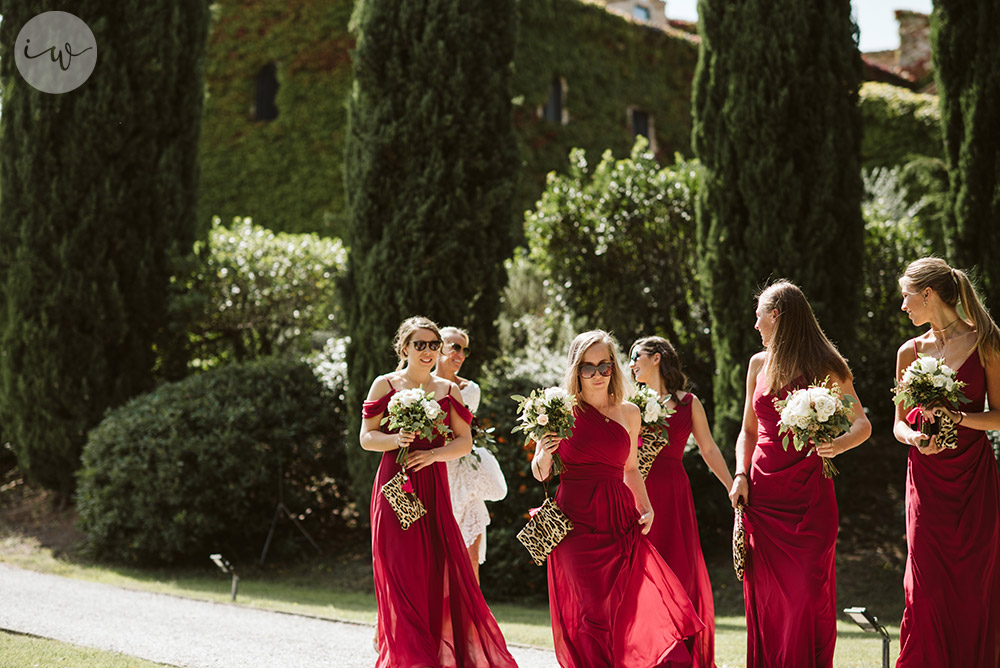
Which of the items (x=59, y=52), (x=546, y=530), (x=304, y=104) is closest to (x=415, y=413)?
(x=546, y=530)

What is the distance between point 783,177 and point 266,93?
15.4m

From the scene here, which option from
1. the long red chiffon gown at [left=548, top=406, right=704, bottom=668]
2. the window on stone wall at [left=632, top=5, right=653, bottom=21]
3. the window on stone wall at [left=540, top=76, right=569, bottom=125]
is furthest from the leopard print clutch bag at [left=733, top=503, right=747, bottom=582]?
the window on stone wall at [left=632, top=5, right=653, bottom=21]

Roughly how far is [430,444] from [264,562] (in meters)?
7.07

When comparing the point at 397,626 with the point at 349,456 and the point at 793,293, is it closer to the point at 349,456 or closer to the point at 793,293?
the point at 793,293

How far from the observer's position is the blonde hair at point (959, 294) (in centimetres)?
512

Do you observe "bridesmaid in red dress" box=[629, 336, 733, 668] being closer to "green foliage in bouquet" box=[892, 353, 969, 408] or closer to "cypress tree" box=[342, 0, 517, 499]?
"green foliage in bouquet" box=[892, 353, 969, 408]

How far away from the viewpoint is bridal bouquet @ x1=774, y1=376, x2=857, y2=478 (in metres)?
4.80

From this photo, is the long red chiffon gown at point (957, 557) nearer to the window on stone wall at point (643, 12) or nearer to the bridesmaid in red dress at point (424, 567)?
the bridesmaid in red dress at point (424, 567)

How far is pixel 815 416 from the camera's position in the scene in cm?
483

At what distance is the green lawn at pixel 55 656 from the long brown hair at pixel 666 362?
3951mm

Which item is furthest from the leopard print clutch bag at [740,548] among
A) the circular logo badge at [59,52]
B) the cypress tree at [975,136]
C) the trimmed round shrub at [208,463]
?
the circular logo badge at [59,52]

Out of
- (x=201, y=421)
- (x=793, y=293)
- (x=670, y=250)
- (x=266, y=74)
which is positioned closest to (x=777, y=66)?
(x=670, y=250)

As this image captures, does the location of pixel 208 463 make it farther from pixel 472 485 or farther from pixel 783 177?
pixel 783 177

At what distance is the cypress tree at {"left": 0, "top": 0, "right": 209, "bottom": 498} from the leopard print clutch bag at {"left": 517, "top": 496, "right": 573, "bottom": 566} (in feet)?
33.3
